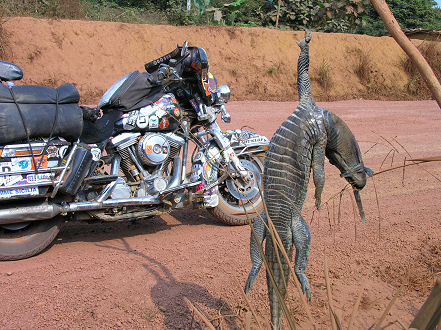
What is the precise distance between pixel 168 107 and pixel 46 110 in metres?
1.23

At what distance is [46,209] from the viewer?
3826 millimetres

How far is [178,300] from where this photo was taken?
11.0 ft

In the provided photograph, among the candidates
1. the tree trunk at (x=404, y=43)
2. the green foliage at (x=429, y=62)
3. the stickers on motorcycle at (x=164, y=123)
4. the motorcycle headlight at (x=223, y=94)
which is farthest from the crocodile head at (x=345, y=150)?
the green foliage at (x=429, y=62)

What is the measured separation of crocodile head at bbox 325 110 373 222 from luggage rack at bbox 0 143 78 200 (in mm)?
2474

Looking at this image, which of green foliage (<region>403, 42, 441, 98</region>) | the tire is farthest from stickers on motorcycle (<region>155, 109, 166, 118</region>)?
green foliage (<region>403, 42, 441, 98</region>)

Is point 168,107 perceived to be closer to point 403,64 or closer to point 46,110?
point 46,110

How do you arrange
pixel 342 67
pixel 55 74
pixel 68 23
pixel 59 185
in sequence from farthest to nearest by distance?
pixel 342 67
pixel 68 23
pixel 55 74
pixel 59 185

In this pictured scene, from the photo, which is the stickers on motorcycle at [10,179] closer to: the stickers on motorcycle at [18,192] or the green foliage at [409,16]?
the stickers on motorcycle at [18,192]

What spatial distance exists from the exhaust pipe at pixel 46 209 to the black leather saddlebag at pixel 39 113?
577 millimetres

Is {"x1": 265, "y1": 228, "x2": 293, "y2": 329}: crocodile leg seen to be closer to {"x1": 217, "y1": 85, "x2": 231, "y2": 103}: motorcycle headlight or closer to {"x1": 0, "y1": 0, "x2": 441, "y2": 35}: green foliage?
{"x1": 217, "y1": 85, "x2": 231, "y2": 103}: motorcycle headlight

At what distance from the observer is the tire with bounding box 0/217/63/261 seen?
3.90 m

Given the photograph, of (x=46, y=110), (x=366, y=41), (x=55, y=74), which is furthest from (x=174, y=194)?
(x=366, y=41)

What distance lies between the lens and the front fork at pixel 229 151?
15.5 ft

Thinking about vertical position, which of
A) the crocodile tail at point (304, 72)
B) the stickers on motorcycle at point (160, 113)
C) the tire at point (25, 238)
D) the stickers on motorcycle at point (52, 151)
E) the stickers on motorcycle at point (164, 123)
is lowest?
the tire at point (25, 238)
